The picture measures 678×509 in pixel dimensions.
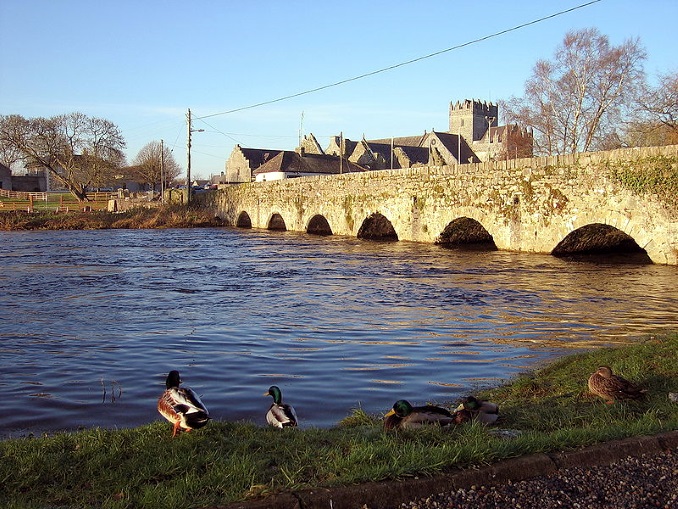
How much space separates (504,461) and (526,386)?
279 centimetres

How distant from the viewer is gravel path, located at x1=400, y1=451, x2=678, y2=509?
358cm

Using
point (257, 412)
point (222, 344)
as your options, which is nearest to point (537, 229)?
point (222, 344)

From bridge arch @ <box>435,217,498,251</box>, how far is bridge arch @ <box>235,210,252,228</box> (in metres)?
21.3

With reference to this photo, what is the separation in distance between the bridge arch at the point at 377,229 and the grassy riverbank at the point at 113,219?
1765cm

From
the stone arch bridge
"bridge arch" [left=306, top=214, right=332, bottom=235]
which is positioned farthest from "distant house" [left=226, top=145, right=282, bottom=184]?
the stone arch bridge

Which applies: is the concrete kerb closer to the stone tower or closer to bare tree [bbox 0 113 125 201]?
bare tree [bbox 0 113 125 201]

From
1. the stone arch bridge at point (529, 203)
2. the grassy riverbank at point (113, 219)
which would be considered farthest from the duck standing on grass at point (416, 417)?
the grassy riverbank at point (113, 219)

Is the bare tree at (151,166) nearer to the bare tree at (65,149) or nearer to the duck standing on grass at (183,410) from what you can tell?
the bare tree at (65,149)

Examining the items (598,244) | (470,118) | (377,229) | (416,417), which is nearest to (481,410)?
(416,417)

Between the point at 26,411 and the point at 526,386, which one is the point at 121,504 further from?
the point at 526,386

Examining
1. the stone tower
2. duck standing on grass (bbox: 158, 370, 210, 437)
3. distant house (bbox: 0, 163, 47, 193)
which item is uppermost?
the stone tower

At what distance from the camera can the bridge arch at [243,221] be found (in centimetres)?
4369

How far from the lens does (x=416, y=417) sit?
16.6 feet

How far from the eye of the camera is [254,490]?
3.60 meters
